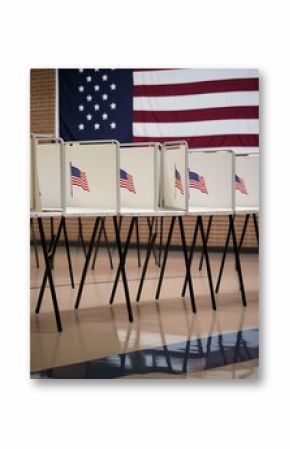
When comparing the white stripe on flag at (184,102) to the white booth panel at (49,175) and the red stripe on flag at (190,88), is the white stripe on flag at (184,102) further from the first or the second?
the white booth panel at (49,175)

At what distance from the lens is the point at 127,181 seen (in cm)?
597

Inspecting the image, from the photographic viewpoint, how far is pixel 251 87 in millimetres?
4637

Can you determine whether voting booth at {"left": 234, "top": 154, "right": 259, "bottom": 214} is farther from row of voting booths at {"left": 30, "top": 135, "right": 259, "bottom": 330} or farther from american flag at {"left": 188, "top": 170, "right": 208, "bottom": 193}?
american flag at {"left": 188, "top": 170, "right": 208, "bottom": 193}

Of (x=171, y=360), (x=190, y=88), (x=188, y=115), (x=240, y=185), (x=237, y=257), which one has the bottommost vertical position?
(x=171, y=360)

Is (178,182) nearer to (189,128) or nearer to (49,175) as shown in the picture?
(189,128)

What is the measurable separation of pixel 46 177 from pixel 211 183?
106 centimetres

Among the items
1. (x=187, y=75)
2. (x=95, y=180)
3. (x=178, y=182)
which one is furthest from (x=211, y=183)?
(x=187, y=75)

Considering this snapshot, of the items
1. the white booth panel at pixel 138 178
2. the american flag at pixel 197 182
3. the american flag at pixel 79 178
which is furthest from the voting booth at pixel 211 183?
the american flag at pixel 79 178

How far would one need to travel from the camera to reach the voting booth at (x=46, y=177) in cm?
501

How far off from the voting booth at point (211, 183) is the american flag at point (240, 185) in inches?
5.5

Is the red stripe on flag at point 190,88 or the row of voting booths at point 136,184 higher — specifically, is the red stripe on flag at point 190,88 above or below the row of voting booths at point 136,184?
above

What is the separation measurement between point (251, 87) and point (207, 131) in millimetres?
1252
